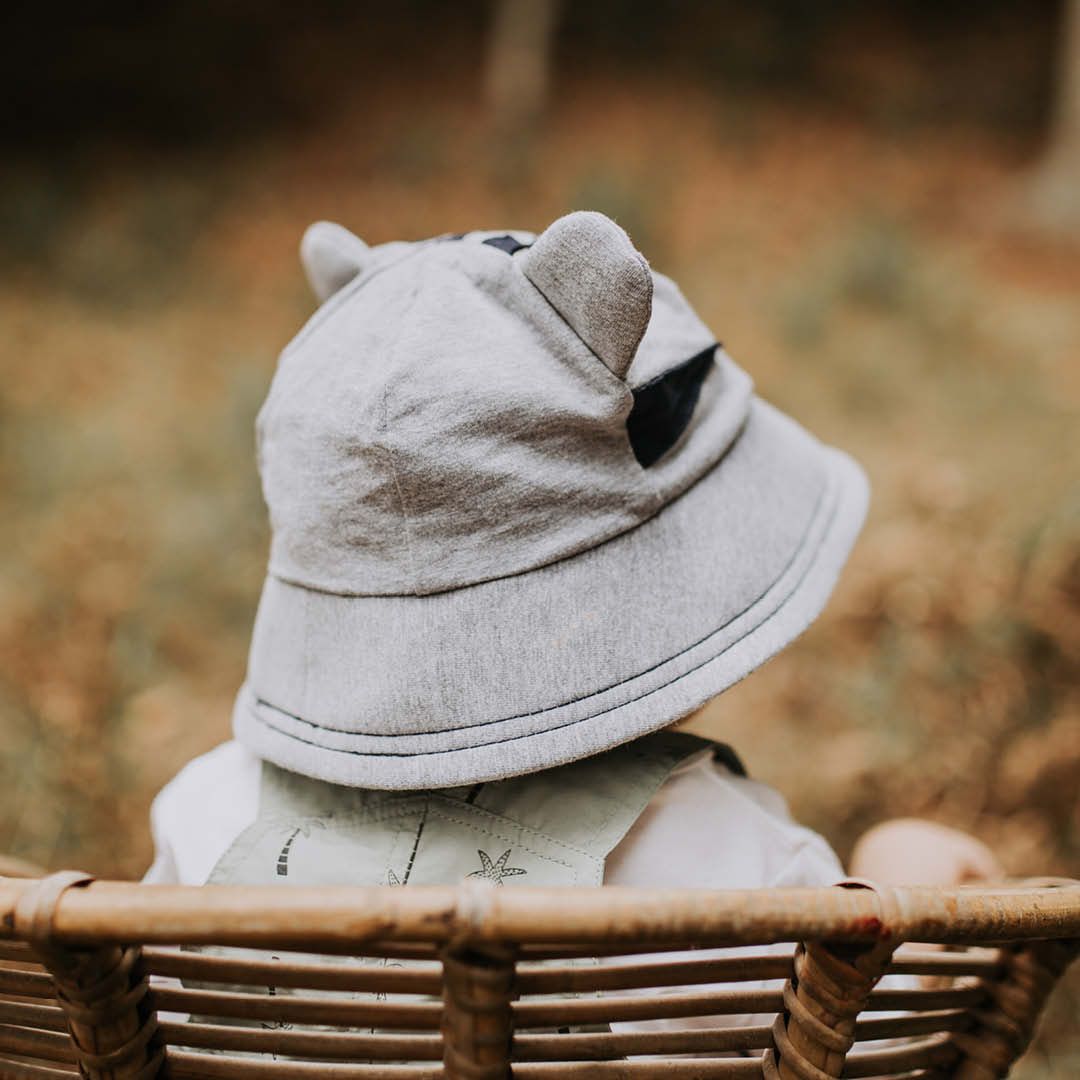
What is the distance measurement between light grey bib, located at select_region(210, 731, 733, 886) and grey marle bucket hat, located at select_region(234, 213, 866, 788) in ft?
0.21

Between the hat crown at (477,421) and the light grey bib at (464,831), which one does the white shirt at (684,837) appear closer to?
the light grey bib at (464,831)

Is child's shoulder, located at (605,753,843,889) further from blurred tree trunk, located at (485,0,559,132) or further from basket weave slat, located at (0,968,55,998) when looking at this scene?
blurred tree trunk, located at (485,0,559,132)

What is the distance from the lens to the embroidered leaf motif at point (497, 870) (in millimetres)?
827

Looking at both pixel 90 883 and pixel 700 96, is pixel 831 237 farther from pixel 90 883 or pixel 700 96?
pixel 90 883

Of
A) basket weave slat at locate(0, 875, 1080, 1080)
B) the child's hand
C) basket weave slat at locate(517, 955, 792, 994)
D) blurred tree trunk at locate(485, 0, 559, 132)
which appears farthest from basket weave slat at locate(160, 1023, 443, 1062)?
blurred tree trunk at locate(485, 0, 559, 132)

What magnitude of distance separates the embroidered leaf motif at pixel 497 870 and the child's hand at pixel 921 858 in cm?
51

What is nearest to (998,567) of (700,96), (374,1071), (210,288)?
(374,1071)

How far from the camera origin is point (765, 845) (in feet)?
2.96

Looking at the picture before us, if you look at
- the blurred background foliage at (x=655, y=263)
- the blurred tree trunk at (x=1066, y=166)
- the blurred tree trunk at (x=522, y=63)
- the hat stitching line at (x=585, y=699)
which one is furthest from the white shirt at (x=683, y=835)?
the blurred tree trunk at (x=522, y=63)

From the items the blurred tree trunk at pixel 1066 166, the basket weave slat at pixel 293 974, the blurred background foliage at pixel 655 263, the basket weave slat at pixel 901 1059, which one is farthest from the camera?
the blurred tree trunk at pixel 1066 166

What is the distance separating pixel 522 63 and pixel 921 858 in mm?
6720

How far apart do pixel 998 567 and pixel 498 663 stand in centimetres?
169

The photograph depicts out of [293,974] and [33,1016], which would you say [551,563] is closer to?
[293,974]

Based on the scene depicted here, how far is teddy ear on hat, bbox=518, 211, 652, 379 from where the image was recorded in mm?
791
